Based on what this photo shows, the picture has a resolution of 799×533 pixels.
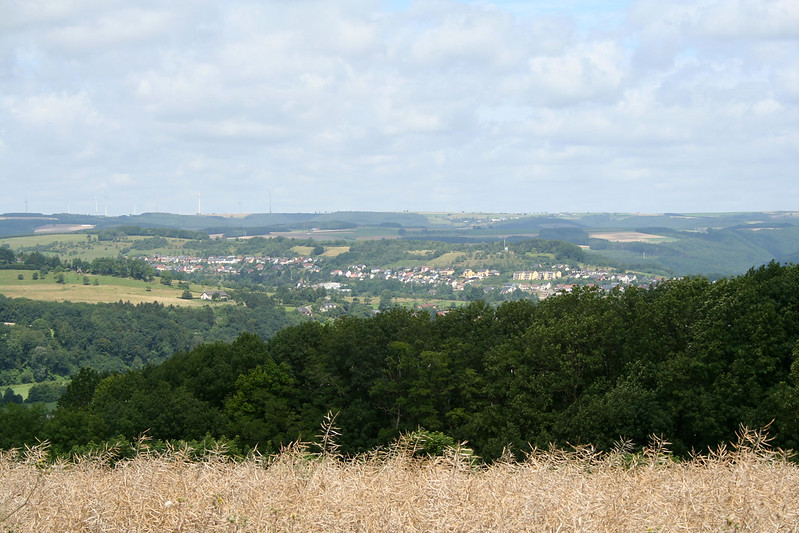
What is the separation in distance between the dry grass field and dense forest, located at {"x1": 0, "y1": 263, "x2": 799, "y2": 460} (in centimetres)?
1902

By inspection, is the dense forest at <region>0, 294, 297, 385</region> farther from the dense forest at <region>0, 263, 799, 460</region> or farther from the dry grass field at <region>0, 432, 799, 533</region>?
the dry grass field at <region>0, 432, 799, 533</region>

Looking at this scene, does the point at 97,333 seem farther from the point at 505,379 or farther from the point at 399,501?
the point at 399,501

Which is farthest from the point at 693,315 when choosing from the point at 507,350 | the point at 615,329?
the point at 507,350

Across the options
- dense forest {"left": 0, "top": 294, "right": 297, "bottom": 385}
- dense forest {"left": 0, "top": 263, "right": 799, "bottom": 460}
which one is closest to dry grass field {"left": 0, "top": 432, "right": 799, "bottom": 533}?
dense forest {"left": 0, "top": 263, "right": 799, "bottom": 460}

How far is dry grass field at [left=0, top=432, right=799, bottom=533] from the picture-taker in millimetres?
12800

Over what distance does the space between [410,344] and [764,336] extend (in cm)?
2427

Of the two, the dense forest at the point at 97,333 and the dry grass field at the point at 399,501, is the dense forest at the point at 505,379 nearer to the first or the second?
the dry grass field at the point at 399,501

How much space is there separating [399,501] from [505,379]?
114 feet

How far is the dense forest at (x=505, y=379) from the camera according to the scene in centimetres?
3928

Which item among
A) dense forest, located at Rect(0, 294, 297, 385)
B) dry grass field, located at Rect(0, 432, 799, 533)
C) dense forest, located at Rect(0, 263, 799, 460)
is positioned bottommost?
dense forest, located at Rect(0, 294, 297, 385)

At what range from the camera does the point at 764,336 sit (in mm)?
40656

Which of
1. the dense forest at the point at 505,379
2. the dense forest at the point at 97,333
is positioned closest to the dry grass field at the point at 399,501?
the dense forest at the point at 505,379

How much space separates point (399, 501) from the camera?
46.0 feet

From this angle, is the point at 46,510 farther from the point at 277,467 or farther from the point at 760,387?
Result: the point at 760,387
